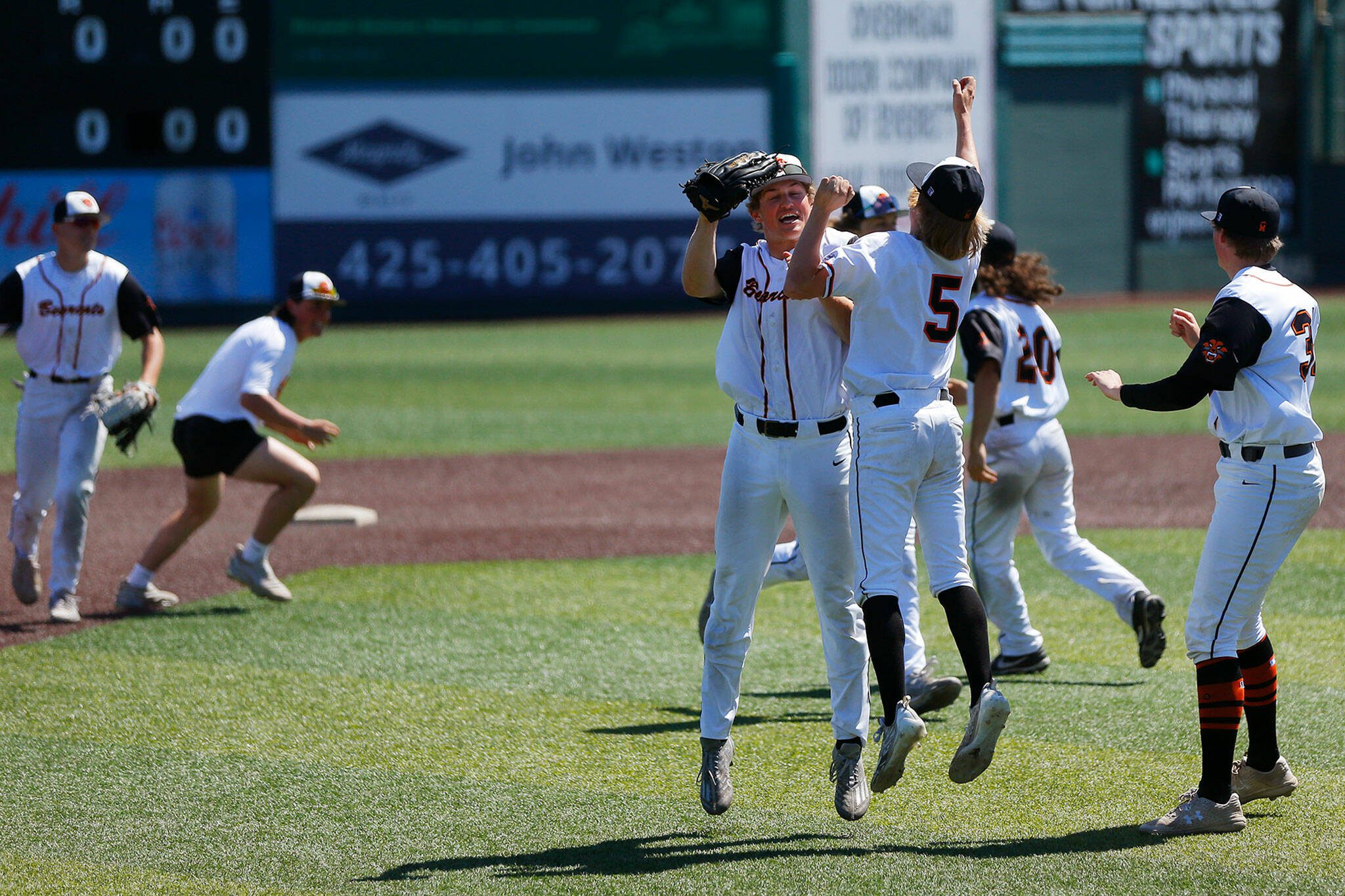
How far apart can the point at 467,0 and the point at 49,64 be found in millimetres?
7431

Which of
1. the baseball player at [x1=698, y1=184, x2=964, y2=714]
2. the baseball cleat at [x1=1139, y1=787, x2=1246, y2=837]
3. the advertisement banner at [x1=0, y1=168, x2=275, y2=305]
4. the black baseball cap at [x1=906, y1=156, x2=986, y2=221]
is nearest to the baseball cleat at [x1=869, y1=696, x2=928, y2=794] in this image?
the baseball player at [x1=698, y1=184, x2=964, y2=714]

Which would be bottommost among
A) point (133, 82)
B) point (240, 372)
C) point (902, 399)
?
point (240, 372)

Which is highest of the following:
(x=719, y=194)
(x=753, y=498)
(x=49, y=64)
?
(x=49, y=64)

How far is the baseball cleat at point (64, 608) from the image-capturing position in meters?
7.57

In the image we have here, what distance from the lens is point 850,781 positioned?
458 centimetres

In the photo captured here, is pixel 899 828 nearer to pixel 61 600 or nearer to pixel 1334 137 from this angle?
pixel 61 600

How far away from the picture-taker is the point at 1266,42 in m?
29.7

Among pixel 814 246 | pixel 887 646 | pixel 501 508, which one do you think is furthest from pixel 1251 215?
pixel 501 508

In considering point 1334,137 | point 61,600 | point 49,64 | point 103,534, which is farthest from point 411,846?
point 1334,137

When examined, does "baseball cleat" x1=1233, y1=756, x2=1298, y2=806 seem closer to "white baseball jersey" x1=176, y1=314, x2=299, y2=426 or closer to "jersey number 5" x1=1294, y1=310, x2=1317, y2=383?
"jersey number 5" x1=1294, y1=310, x2=1317, y2=383

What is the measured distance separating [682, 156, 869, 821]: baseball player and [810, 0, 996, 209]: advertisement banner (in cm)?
2529

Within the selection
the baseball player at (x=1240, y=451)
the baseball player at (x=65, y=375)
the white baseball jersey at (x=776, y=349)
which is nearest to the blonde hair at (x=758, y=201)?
the white baseball jersey at (x=776, y=349)

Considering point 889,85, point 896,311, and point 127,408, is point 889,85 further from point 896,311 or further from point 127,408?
point 896,311

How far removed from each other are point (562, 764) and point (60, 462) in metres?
3.74
